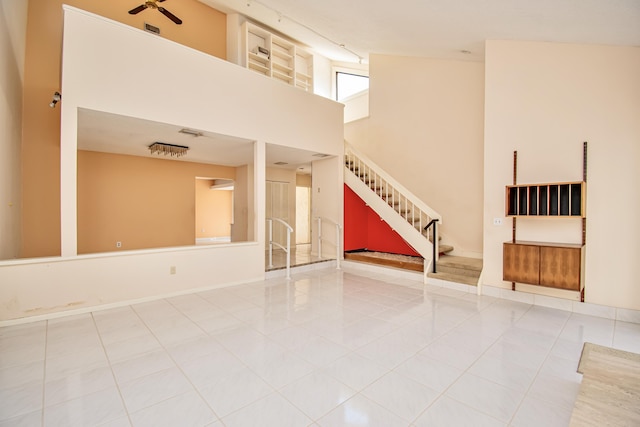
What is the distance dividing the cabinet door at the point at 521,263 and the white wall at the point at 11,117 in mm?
7386

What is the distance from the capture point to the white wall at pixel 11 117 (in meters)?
3.99

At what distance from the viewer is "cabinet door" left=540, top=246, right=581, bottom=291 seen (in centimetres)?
390

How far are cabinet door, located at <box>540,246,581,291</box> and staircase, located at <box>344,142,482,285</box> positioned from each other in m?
1.11

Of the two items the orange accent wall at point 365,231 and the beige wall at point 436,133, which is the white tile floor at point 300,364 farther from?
the orange accent wall at point 365,231

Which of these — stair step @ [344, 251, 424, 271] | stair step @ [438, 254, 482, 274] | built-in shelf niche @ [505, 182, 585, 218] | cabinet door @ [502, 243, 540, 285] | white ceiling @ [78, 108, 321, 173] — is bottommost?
stair step @ [344, 251, 424, 271]

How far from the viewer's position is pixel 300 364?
2.68 meters

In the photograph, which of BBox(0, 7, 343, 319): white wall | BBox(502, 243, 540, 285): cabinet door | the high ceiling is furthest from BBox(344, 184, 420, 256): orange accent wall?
the high ceiling

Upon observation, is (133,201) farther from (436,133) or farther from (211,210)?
(436,133)

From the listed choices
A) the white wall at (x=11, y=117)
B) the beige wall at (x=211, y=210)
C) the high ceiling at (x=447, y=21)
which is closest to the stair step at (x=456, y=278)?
the high ceiling at (x=447, y=21)

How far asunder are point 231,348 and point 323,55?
9.34 m

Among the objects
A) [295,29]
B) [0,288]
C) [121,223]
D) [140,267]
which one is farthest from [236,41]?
[0,288]

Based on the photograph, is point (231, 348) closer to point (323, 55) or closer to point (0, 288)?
point (0, 288)

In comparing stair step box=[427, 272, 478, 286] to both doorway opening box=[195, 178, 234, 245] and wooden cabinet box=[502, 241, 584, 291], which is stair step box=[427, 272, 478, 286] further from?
A: doorway opening box=[195, 178, 234, 245]

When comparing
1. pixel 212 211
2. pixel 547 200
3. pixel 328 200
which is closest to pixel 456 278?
pixel 547 200
